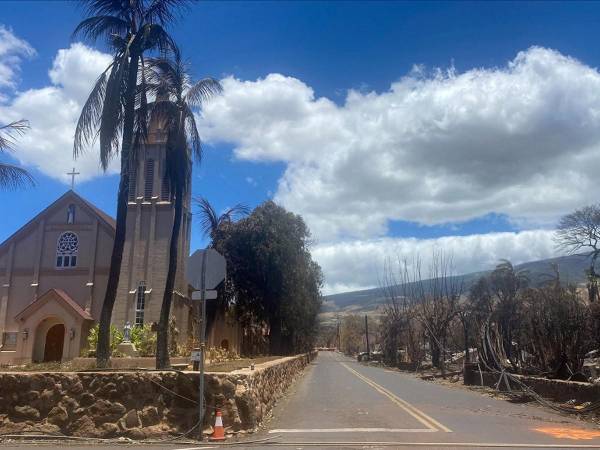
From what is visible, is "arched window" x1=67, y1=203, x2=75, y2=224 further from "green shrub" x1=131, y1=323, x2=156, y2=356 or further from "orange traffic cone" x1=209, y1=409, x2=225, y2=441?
"orange traffic cone" x1=209, y1=409, x2=225, y2=441

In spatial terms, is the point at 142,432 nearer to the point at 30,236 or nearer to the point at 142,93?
the point at 142,93

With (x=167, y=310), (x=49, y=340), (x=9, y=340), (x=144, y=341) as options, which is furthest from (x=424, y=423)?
(x=9, y=340)

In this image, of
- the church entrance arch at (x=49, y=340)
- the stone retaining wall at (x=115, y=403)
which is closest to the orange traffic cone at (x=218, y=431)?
the stone retaining wall at (x=115, y=403)

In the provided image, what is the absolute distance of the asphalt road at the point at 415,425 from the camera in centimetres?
1025

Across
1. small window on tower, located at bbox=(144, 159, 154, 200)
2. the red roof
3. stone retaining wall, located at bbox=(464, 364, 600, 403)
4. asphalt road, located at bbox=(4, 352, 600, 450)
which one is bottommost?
asphalt road, located at bbox=(4, 352, 600, 450)

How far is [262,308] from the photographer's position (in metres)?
44.8

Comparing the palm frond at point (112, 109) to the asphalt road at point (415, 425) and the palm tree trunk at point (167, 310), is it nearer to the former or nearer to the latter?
the palm tree trunk at point (167, 310)

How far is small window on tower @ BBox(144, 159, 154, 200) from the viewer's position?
38750mm

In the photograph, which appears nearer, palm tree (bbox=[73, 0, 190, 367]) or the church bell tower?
palm tree (bbox=[73, 0, 190, 367])

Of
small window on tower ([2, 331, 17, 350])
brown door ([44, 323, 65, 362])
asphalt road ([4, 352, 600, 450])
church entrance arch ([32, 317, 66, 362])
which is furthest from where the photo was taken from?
brown door ([44, 323, 65, 362])

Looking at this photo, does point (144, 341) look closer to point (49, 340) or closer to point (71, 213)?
point (49, 340)

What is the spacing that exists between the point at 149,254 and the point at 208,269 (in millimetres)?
27564

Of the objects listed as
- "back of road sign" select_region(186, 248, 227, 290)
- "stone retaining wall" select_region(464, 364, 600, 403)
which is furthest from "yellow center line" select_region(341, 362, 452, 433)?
"back of road sign" select_region(186, 248, 227, 290)

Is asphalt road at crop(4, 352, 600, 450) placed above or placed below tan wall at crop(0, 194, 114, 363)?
below
